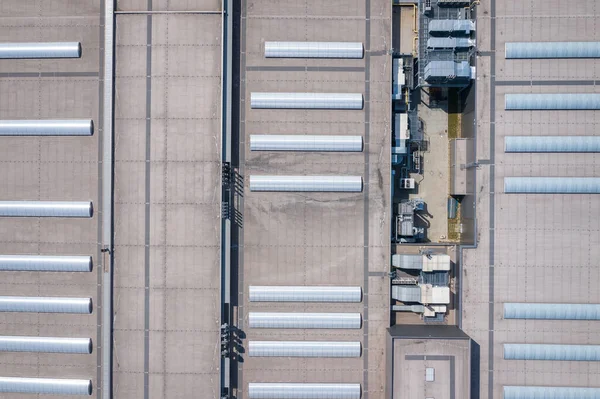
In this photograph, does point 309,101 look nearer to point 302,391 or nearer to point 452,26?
point 452,26

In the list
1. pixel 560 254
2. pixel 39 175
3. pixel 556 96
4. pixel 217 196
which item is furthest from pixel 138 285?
pixel 556 96

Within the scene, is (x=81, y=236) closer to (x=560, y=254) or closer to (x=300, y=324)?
(x=300, y=324)

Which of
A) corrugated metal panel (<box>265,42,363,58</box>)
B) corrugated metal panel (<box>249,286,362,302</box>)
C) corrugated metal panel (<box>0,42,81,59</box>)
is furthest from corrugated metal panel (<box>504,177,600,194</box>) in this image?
corrugated metal panel (<box>0,42,81,59</box>)

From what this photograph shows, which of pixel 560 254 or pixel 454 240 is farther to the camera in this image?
pixel 454 240

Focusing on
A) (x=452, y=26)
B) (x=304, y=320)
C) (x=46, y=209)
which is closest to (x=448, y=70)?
(x=452, y=26)

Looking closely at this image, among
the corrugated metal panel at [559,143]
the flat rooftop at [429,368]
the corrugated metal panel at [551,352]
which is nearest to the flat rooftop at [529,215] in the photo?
the corrugated metal panel at [551,352]

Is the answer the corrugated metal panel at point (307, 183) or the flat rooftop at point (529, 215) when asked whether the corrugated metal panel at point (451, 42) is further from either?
the corrugated metal panel at point (307, 183)
